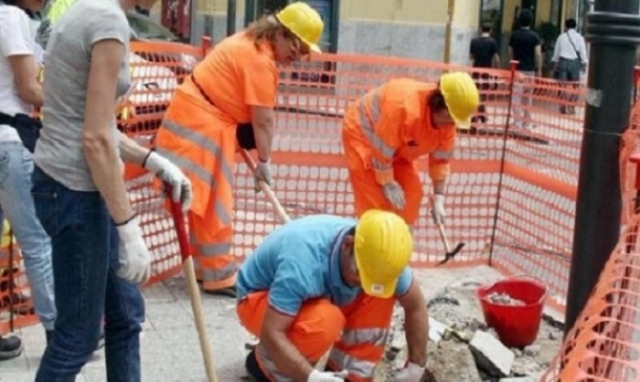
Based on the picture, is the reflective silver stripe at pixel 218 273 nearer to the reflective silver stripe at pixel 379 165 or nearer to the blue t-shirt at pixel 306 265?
the reflective silver stripe at pixel 379 165

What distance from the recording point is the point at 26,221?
443cm

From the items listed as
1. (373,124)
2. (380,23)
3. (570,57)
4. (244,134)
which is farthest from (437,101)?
(380,23)

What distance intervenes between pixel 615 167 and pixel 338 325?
1136 millimetres

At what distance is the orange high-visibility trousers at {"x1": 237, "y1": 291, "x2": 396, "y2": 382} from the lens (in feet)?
12.8

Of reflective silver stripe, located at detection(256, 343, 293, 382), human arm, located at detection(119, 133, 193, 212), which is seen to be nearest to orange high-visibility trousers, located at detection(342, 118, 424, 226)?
reflective silver stripe, located at detection(256, 343, 293, 382)

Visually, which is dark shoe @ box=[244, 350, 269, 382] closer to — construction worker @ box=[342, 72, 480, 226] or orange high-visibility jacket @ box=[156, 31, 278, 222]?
orange high-visibility jacket @ box=[156, 31, 278, 222]

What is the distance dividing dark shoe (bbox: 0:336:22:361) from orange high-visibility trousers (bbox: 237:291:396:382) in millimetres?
1085

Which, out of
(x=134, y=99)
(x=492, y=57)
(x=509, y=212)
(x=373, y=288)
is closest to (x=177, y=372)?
(x=373, y=288)

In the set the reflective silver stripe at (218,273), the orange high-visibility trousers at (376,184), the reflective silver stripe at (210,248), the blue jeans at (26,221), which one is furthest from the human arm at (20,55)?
the orange high-visibility trousers at (376,184)

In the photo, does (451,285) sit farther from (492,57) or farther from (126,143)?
(492,57)

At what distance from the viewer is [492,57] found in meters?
17.3

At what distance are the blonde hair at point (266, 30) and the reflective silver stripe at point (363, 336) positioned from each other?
189cm

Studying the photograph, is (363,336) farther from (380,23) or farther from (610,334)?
(380,23)

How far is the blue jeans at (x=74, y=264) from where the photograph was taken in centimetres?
325
